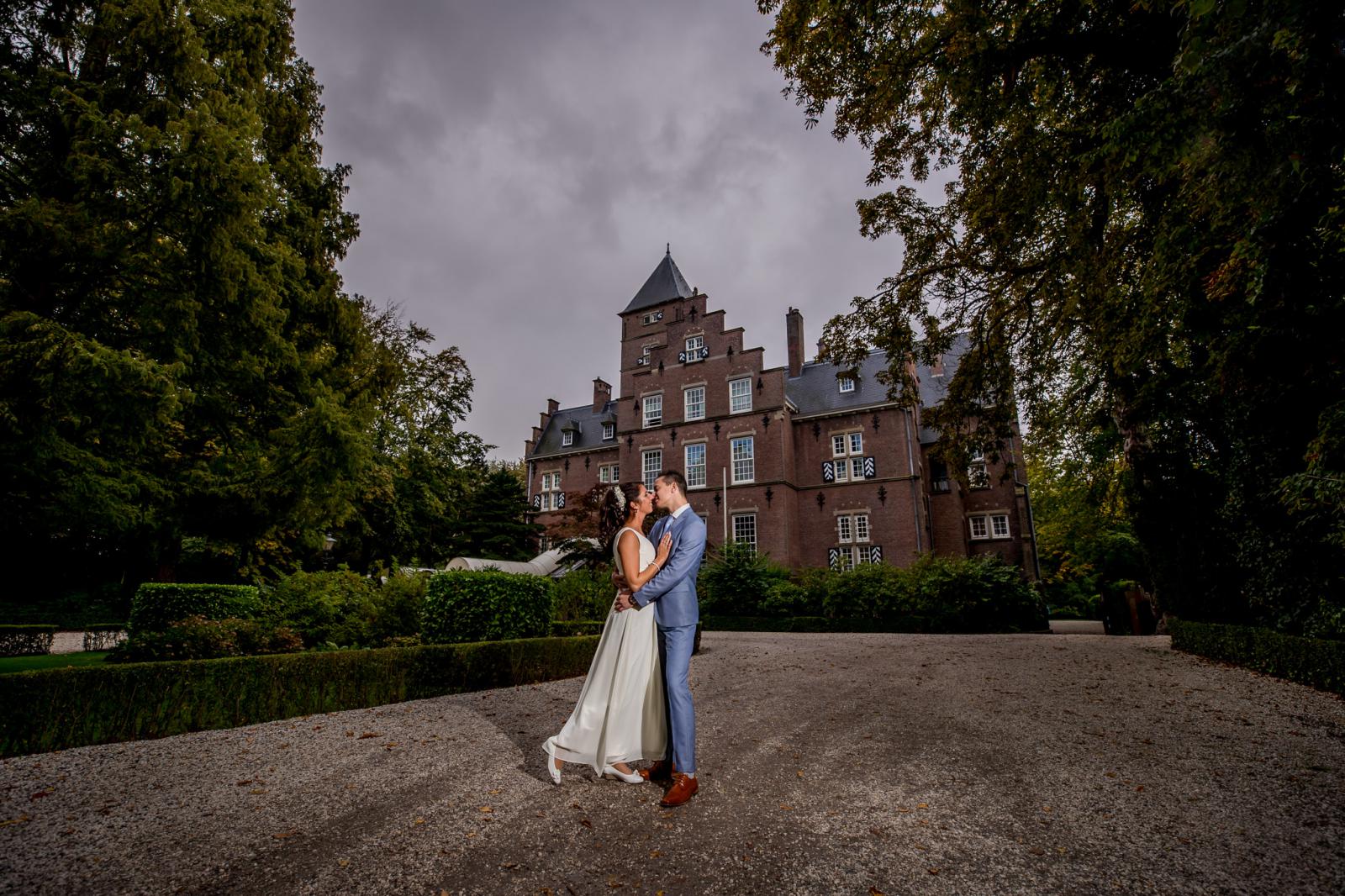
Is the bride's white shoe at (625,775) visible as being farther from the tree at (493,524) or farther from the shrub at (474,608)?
the tree at (493,524)

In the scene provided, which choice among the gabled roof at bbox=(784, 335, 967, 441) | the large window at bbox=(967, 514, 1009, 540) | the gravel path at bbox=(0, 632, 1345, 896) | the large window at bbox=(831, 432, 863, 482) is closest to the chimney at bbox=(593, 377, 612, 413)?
the gabled roof at bbox=(784, 335, 967, 441)

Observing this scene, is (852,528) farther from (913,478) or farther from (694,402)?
(694,402)

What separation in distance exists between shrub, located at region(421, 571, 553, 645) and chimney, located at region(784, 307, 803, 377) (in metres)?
27.5

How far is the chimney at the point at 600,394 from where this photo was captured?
1692 inches

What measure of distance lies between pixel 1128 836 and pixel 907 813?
3.73 ft

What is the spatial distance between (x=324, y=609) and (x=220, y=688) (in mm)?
3288

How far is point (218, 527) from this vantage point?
11.1 meters

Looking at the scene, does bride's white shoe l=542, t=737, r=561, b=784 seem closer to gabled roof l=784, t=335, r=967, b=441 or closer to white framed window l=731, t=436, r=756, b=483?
white framed window l=731, t=436, r=756, b=483

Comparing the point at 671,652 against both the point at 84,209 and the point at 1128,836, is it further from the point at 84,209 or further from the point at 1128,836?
the point at 84,209

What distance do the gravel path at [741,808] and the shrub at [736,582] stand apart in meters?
15.3

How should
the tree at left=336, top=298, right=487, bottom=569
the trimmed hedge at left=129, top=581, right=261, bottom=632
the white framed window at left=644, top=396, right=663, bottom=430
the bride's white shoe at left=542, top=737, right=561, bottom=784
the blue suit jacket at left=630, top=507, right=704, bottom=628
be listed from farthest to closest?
1. the white framed window at left=644, top=396, right=663, bottom=430
2. the tree at left=336, top=298, right=487, bottom=569
3. the trimmed hedge at left=129, top=581, right=261, bottom=632
4. the bride's white shoe at left=542, top=737, right=561, bottom=784
5. the blue suit jacket at left=630, top=507, right=704, bottom=628

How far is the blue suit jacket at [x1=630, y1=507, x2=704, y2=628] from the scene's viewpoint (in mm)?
3809

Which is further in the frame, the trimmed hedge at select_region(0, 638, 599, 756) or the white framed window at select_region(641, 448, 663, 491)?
the white framed window at select_region(641, 448, 663, 491)

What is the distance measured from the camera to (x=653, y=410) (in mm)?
34094
